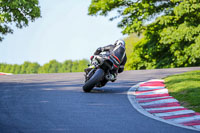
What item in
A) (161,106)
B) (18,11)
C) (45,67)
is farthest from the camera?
(45,67)

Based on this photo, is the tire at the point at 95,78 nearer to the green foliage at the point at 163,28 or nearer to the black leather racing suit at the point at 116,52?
the black leather racing suit at the point at 116,52

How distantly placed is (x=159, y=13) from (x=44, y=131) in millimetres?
24994

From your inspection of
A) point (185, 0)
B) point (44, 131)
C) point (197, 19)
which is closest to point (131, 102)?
point (44, 131)

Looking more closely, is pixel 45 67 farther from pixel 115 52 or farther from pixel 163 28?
pixel 115 52

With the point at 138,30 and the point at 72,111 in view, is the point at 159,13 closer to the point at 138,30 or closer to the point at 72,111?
the point at 138,30

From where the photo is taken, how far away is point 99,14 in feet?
101

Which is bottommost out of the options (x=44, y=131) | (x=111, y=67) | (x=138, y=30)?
(x=44, y=131)

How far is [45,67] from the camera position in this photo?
57.3 metres

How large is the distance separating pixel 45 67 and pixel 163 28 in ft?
105

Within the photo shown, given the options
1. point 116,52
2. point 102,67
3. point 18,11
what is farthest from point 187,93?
point 18,11

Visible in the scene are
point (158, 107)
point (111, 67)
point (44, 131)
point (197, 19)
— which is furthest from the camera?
point (197, 19)

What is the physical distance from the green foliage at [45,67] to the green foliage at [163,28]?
21683mm

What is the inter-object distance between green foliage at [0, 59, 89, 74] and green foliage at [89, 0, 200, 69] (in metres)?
21.7

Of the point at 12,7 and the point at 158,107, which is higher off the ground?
the point at 12,7
